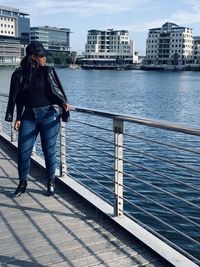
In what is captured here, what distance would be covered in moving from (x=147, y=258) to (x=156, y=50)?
564 ft

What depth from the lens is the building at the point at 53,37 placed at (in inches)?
7160

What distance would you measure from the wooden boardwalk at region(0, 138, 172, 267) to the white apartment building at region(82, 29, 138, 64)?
17657 cm

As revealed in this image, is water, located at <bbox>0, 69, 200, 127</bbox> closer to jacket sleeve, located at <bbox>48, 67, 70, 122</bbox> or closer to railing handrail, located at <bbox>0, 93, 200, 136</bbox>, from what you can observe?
jacket sleeve, located at <bbox>48, 67, 70, 122</bbox>

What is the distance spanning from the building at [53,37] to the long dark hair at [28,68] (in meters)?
179

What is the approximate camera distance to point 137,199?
9898mm

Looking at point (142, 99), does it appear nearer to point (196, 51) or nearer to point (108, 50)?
point (196, 51)

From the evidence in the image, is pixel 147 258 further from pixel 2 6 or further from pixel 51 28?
pixel 51 28

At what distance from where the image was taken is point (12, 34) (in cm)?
17012

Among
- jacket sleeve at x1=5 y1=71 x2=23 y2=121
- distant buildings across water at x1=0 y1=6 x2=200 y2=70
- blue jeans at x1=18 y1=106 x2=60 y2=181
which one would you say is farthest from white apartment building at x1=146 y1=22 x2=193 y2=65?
jacket sleeve at x1=5 y1=71 x2=23 y2=121

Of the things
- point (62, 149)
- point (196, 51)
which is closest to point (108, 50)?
point (196, 51)

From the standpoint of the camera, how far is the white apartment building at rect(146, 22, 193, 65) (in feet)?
534

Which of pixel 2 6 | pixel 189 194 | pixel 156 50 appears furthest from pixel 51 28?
pixel 189 194

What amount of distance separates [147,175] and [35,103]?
25.0ft

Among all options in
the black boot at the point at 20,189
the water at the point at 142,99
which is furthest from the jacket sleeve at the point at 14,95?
the water at the point at 142,99
